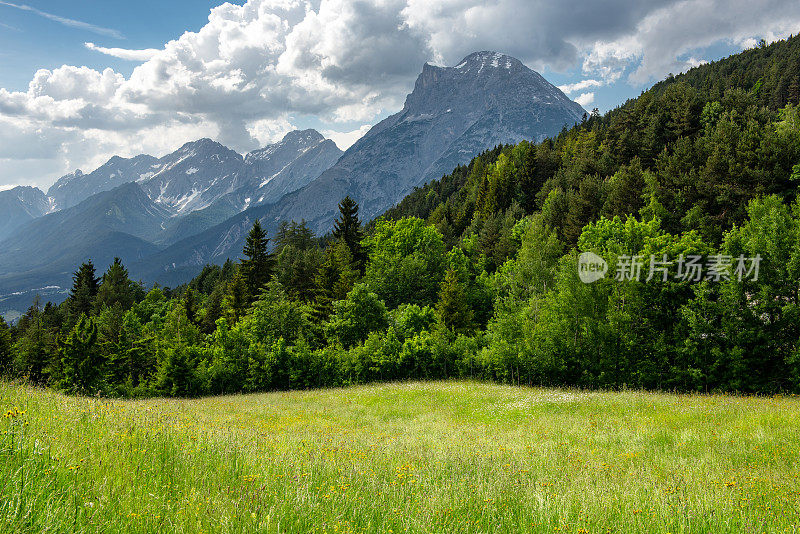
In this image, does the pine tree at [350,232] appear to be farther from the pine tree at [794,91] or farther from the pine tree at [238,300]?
the pine tree at [794,91]

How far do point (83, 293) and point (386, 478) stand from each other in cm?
10208

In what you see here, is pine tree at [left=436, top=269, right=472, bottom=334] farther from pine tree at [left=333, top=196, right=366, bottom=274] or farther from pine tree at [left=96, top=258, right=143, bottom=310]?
pine tree at [left=96, top=258, right=143, bottom=310]

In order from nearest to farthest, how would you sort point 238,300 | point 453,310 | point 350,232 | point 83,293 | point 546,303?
1. point 546,303
2. point 453,310
3. point 238,300
4. point 350,232
5. point 83,293

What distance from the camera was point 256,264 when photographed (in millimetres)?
58219

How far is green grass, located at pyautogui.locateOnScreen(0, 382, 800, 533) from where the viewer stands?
404cm

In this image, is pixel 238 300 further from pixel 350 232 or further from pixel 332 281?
pixel 350 232

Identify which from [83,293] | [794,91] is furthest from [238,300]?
[794,91]

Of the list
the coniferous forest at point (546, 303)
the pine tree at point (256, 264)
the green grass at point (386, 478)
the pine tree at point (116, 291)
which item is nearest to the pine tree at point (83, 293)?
the pine tree at point (116, 291)

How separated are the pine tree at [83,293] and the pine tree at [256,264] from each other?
46.1 m

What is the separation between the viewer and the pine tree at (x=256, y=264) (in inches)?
2260

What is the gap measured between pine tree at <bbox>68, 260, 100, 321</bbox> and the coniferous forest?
27.3ft

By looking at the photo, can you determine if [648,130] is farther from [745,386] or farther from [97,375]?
[97,375]

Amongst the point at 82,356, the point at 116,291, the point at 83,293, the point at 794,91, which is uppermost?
the point at 794,91

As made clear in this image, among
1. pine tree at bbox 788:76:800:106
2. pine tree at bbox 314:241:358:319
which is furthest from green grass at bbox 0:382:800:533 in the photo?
pine tree at bbox 788:76:800:106
